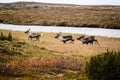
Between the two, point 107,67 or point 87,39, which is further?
point 87,39

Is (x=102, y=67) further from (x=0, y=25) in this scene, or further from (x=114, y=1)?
(x=0, y=25)

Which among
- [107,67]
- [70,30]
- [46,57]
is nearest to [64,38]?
[70,30]

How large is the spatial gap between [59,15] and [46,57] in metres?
1.95

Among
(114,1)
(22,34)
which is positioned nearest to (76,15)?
(114,1)

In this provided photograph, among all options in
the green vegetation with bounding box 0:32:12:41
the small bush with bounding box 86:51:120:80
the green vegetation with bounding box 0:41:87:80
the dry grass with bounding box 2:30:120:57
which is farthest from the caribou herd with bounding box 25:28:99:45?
the small bush with bounding box 86:51:120:80

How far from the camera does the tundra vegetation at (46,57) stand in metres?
11.4

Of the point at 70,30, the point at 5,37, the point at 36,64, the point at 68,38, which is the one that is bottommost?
the point at 36,64

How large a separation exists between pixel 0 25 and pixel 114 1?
5140 millimetres

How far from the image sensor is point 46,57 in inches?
483

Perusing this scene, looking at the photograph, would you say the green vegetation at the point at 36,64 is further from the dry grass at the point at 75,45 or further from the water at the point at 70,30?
the water at the point at 70,30

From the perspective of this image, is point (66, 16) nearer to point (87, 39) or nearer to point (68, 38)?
point (68, 38)

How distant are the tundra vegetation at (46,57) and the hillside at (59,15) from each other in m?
0.59

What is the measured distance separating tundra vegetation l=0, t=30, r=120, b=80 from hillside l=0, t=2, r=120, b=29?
1.94 feet

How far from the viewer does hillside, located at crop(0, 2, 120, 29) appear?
1248 centimetres
